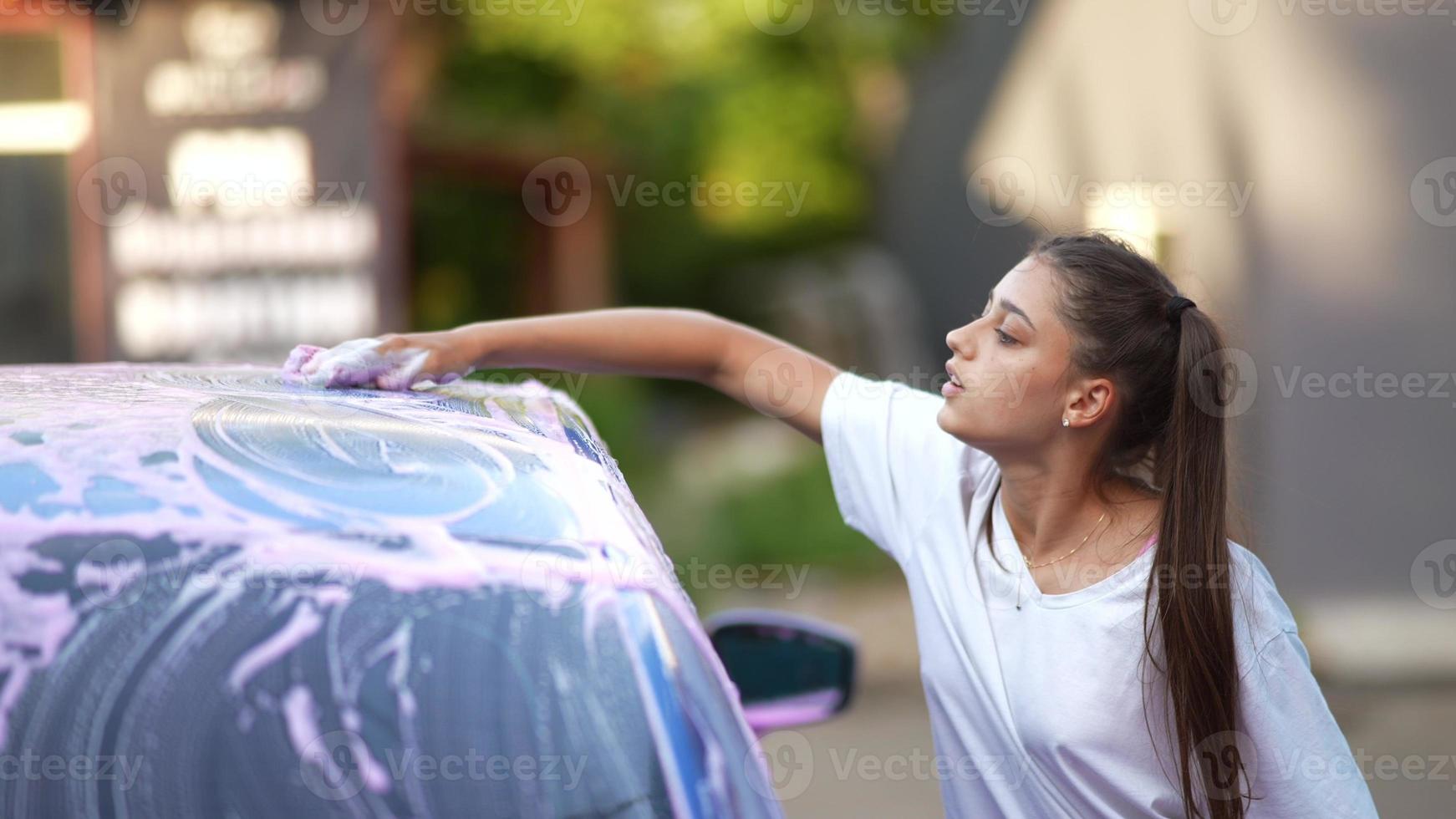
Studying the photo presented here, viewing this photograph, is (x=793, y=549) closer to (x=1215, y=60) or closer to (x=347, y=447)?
(x=1215, y=60)

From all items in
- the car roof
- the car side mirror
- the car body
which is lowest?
the car side mirror

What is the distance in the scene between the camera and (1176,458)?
1.98m

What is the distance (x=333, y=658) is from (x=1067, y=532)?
1.19 metres

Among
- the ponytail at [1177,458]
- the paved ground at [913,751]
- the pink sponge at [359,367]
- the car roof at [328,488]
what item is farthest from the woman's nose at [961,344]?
the paved ground at [913,751]

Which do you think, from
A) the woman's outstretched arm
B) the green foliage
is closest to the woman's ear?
the woman's outstretched arm

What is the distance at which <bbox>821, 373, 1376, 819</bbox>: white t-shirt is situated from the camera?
181cm

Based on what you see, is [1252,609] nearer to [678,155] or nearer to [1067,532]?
[1067,532]

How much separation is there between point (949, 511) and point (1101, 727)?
0.44 m

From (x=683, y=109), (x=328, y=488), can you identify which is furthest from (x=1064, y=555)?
(x=683, y=109)

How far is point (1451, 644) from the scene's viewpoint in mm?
5750

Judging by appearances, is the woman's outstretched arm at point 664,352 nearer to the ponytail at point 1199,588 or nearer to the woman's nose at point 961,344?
the woman's nose at point 961,344

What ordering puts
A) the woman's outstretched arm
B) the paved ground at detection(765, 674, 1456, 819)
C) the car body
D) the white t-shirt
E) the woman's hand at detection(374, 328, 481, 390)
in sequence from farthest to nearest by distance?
the paved ground at detection(765, 674, 1456, 819), the woman's outstretched arm, the woman's hand at detection(374, 328, 481, 390), the white t-shirt, the car body

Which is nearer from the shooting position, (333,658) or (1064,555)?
(333,658)

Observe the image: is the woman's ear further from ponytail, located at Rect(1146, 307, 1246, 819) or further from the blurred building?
the blurred building
